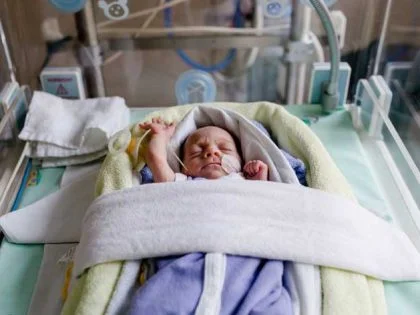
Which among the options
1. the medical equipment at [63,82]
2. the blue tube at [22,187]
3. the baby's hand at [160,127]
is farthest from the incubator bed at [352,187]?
the baby's hand at [160,127]

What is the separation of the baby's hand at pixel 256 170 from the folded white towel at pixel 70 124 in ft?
1.50

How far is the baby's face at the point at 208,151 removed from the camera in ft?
3.89

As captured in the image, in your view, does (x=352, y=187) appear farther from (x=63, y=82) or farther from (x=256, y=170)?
(x=63, y=82)

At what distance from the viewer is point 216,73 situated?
1789mm

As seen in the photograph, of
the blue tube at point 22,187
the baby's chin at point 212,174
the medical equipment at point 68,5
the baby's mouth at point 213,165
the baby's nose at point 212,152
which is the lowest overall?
the blue tube at point 22,187

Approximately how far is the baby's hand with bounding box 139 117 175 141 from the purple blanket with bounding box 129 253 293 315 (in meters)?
0.40

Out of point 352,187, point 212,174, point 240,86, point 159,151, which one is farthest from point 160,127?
point 240,86

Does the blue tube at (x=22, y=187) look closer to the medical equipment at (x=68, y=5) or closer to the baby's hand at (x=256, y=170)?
the medical equipment at (x=68, y=5)

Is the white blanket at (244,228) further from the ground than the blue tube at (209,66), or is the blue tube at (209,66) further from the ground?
the blue tube at (209,66)

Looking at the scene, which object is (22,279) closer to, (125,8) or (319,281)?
(319,281)

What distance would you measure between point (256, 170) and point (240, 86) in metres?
0.72

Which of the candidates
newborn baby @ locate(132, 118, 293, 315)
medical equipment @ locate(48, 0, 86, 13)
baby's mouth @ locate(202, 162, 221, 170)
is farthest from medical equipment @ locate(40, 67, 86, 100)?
newborn baby @ locate(132, 118, 293, 315)

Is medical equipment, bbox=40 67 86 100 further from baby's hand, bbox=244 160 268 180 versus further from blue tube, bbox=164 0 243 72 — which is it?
baby's hand, bbox=244 160 268 180

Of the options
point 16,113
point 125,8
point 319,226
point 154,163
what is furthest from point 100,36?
point 319,226
